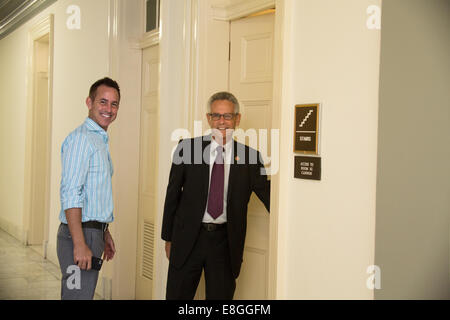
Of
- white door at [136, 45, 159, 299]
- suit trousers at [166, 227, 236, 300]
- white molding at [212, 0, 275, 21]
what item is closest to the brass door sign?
suit trousers at [166, 227, 236, 300]

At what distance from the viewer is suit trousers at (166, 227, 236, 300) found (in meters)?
2.80

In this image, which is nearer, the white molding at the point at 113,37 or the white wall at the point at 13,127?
the white molding at the point at 113,37

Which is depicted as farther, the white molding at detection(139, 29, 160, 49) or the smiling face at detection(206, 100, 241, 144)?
the white molding at detection(139, 29, 160, 49)

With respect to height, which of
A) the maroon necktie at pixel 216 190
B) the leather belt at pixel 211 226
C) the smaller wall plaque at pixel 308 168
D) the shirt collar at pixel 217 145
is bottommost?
the leather belt at pixel 211 226

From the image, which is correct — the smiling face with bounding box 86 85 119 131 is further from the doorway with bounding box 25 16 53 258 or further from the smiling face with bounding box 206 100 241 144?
the doorway with bounding box 25 16 53 258

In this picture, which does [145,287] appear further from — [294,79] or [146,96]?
[294,79]

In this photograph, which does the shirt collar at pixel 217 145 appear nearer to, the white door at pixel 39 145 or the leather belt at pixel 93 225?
the leather belt at pixel 93 225

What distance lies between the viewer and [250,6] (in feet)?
10.1

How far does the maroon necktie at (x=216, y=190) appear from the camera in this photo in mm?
2814

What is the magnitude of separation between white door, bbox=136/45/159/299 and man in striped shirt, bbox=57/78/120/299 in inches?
63.6

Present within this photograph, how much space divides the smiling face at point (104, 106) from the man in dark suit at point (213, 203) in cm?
47

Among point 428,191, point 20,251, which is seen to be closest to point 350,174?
point 428,191

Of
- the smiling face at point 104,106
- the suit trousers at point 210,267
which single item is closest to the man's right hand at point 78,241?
the smiling face at point 104,106

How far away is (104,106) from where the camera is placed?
2.65m
